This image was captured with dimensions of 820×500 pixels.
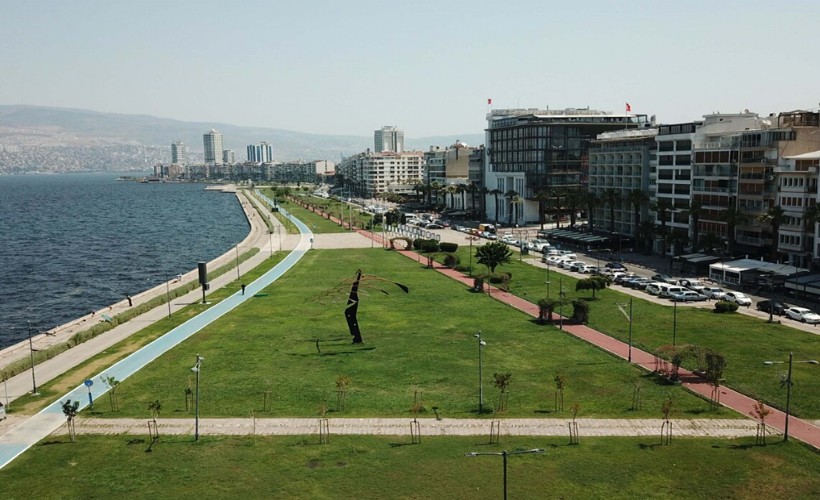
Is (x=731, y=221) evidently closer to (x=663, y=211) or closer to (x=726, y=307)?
(x=663, y=211)

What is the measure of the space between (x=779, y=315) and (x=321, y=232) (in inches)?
3933

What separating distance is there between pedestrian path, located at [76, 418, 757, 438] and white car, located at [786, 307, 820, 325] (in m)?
26.1

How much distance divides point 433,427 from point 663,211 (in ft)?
227

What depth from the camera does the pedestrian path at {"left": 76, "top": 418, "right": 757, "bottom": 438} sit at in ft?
113

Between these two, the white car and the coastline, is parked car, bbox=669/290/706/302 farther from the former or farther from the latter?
the coastline

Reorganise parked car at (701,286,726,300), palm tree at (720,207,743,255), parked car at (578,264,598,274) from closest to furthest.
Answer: parked car at (701,286,726,300), palm tree at (720,207,743,255), parked car at (578,264,598,274)

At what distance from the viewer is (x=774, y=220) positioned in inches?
2938

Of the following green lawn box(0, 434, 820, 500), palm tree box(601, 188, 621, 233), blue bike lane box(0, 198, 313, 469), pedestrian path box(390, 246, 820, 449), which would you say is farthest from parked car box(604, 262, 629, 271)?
green lawn box(0, 434, 820, 500)

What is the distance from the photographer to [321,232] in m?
146

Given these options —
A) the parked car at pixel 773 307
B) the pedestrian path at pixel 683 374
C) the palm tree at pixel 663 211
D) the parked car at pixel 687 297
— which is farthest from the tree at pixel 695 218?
the pedestrian path at pixel 683 374

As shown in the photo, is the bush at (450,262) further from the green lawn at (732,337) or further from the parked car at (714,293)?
the parked car at (714,293)

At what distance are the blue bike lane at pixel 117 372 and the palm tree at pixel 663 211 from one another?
51.7m

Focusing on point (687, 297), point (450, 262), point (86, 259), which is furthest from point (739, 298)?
point (86, 259)

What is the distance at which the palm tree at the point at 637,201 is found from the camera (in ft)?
335
